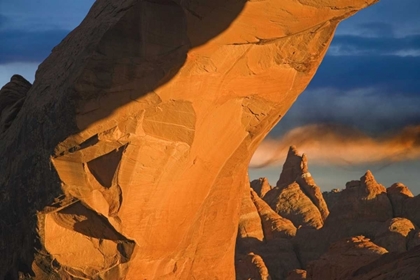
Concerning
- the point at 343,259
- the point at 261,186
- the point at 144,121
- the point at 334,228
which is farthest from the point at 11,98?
the point at 261,186

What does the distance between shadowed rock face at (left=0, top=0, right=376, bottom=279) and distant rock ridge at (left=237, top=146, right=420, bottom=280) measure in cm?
693

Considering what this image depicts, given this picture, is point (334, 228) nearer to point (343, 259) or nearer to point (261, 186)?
point (343, 259)

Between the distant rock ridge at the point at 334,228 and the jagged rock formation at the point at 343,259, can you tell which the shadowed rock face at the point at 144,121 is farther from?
the jagged rock formation at the point at 343,259

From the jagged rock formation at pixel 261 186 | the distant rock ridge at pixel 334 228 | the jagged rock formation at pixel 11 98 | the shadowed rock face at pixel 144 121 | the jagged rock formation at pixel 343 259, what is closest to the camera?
the shadowed rock face at pixel 144 121

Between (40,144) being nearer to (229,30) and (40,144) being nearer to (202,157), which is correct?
(202,157)

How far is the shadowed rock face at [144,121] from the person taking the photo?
8.72 m

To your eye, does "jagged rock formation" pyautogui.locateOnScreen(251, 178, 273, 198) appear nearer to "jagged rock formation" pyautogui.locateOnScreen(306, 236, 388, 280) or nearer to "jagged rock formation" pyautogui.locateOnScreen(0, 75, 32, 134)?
"jagged rock formation" pyautogui.locateOnScreen(306, 236, 388, 280)

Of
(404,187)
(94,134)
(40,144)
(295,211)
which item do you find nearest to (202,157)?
(94,134)

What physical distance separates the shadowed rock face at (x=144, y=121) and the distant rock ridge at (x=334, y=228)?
6.93m

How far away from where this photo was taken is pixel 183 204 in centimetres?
978

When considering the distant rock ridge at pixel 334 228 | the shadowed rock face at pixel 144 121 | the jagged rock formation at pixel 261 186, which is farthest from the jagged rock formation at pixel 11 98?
the jagged rock formation at pixel 261 186

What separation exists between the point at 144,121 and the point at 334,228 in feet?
82.2

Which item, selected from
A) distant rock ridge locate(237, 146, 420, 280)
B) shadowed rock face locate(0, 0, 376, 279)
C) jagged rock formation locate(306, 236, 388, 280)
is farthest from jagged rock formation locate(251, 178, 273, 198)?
shadowed rock face locate(0, 0, 376, 279)

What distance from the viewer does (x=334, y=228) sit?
32844 mm
